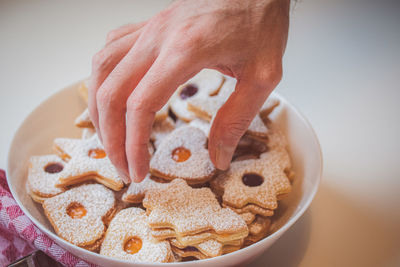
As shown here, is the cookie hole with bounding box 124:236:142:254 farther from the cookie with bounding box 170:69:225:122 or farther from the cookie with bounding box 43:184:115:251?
the cookie with bounding box 170:69:225:122

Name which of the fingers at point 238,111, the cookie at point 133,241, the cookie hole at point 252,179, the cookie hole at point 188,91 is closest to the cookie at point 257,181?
the cookie hole at point 252,179

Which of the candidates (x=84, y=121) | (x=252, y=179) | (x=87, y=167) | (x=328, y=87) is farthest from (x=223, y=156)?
(x=328, y=87)

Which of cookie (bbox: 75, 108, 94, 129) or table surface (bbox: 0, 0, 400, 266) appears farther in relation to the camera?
cookie (bbox: 75, 108, 94, 129)

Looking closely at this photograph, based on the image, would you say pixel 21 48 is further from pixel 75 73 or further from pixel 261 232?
pixel 261 232

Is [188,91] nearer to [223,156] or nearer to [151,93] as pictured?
[223,156]

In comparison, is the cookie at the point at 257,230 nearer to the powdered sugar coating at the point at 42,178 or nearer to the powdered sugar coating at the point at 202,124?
the powdered sugar coating at the point at 202,124

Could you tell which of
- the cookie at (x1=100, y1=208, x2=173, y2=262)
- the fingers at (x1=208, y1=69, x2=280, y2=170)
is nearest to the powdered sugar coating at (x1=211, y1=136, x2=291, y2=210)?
the fingers at (x1=208, y1=69, x2=280, y2=170)

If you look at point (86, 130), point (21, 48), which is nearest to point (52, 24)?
point (21, 48)
